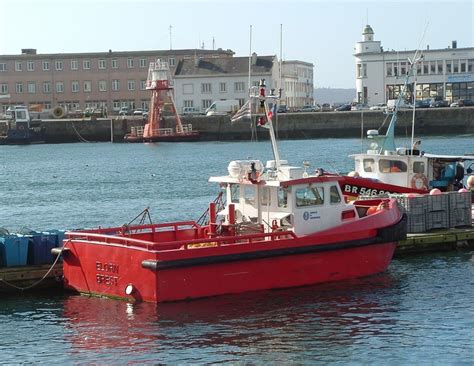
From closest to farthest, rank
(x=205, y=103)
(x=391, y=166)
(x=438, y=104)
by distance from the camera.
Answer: (x=391, y=166)
(x=438, y=104)
(x=205, y=103)

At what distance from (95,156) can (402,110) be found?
23.7 m

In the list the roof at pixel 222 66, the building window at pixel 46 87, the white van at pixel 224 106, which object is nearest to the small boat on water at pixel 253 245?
the white van at pixel 224 106

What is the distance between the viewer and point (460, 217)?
1033 inches

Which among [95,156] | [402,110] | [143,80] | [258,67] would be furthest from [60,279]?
[143,80]

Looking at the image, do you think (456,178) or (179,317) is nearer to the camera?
(179,317)

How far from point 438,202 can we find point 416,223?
2.40 ft

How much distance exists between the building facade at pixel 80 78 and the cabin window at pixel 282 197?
93737 millimetres

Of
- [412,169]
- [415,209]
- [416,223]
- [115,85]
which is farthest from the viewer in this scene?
[115,85]

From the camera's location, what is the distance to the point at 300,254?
20.9m

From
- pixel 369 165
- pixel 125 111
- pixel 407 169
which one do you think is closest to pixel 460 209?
pixel 407 169

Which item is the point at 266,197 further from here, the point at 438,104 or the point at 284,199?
the point at 438,104

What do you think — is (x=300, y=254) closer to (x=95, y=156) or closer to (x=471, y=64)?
(x=95, y=156)

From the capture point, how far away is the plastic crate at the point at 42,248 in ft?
72.0

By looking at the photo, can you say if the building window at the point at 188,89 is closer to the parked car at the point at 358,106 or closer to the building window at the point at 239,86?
the building window at the point at 239,86
